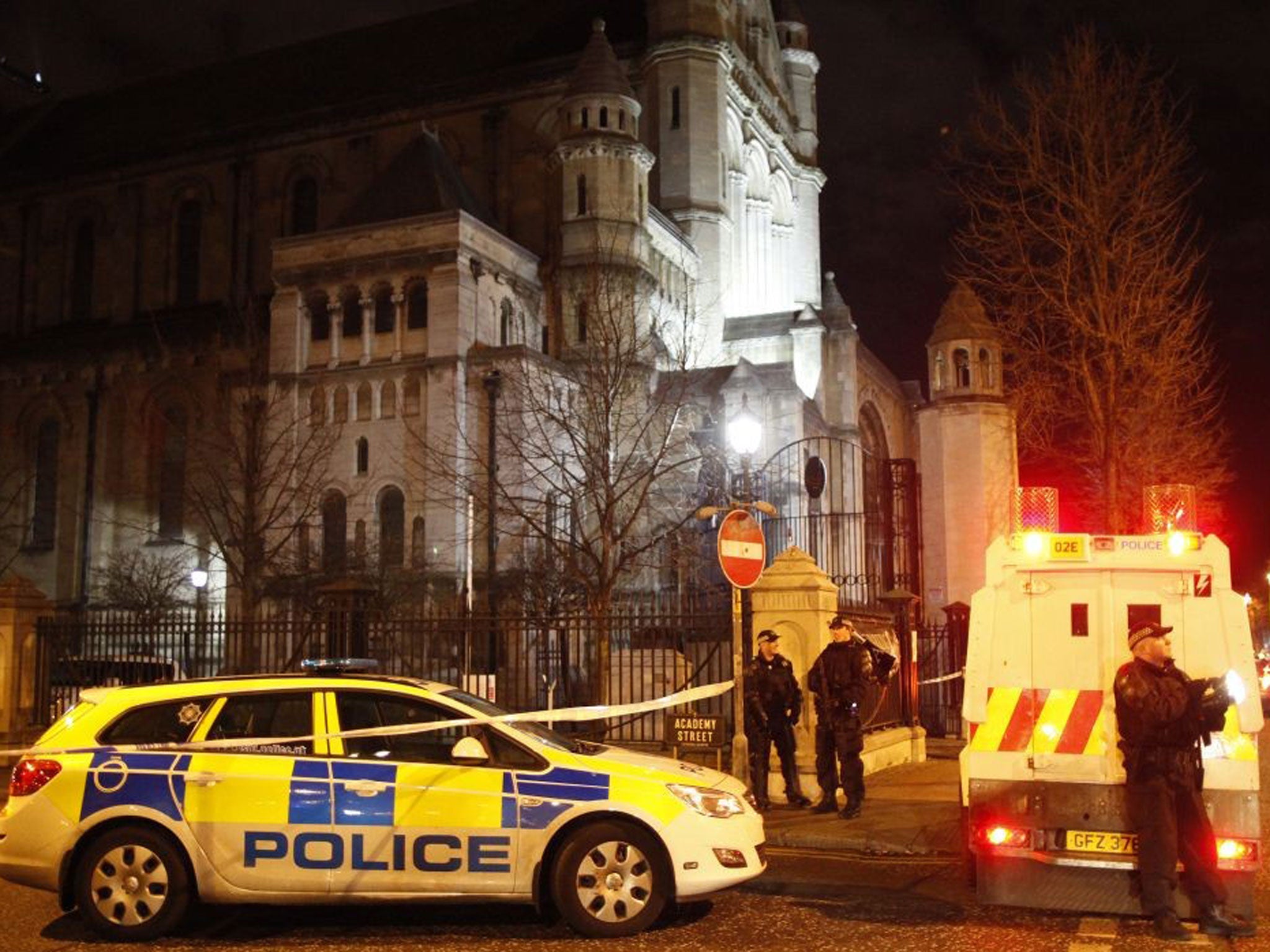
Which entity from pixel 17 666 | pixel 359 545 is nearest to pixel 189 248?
pixel 359 545

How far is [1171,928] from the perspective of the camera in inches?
285

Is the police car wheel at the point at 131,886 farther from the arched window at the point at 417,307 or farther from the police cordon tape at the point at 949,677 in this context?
the arched window at the point at 417,307

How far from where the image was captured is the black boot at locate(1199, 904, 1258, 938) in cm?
729

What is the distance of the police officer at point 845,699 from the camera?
38.9 ft

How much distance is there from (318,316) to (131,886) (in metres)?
38.6

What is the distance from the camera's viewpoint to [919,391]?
68625mm

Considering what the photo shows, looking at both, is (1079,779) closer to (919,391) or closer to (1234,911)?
(1234,911)

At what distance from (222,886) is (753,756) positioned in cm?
619

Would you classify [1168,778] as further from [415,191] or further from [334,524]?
[415,191]

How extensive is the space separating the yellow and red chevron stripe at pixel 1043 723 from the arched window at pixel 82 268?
62.6 meters

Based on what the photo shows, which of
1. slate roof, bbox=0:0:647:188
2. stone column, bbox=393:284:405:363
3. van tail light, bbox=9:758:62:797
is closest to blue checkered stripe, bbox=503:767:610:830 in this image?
van tail light, bbox=9:758:62:797

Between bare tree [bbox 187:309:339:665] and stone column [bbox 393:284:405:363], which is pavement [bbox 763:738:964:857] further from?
stone column [bbox 393:284:405:363]

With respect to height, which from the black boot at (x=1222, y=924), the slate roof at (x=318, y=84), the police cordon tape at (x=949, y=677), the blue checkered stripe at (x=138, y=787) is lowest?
the black boot at (x=1222, y=924)

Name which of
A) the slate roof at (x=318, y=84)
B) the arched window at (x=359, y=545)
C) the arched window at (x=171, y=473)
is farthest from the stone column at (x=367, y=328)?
the slate roof at (x=318, y=84)
